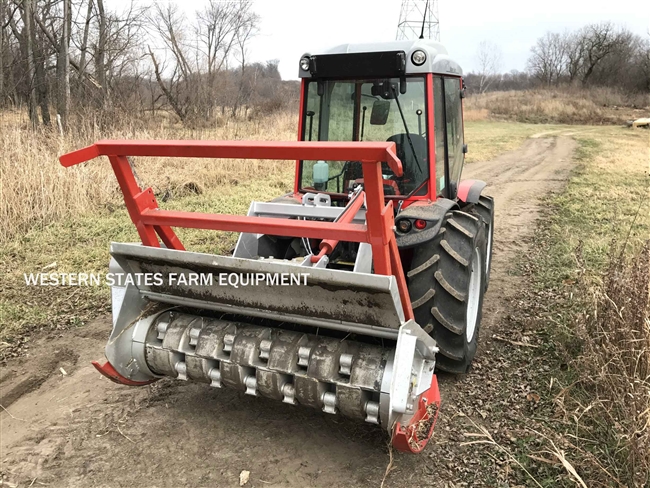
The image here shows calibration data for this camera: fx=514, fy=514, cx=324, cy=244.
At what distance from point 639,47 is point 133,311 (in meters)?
51.6

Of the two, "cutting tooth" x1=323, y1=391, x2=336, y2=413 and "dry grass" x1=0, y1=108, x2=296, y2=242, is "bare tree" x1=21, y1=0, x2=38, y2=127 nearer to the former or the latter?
"dry grass" x1=0, y1=108, x2=296, y2=242

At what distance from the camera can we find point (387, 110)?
3.44 meters

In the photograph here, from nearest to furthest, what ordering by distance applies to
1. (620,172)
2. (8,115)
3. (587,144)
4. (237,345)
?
(237,345) → (8,115) → (620,172) → (587,144)

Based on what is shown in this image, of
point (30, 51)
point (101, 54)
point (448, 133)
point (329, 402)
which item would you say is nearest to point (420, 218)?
point (448, 133)

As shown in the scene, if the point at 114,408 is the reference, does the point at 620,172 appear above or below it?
above

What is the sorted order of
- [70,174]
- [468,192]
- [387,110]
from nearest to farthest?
[387,110] < [468,192] < [70,174]

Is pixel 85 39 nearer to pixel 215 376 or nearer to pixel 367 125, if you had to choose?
pixel 367 125

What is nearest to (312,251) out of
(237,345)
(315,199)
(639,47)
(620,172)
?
(315,199)

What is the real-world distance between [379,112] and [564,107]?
29.7 meters

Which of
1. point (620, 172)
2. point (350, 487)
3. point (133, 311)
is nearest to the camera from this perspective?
point (350, 487)

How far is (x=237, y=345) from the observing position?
8.53ft

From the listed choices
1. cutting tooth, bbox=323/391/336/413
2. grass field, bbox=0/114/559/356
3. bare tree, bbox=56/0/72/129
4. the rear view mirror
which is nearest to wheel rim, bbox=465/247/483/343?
the rear view mirror

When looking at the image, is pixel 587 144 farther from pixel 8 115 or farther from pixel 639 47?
pixel 639 47

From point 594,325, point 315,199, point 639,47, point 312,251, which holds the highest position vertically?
point 639,47
